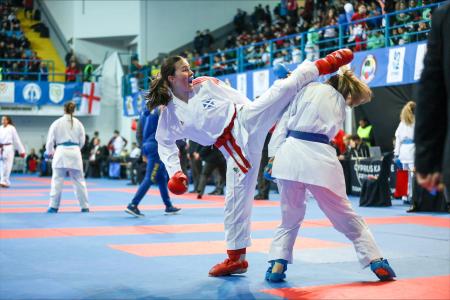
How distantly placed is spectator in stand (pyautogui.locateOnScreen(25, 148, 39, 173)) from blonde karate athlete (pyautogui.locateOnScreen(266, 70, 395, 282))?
26.2 meters

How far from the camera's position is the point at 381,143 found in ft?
57.8

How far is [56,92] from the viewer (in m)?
28.1

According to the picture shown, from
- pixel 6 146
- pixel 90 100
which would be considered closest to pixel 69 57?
pixel 90 100

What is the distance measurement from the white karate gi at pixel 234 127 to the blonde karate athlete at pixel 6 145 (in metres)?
13.4

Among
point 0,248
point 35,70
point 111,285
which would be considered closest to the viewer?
point 111,285

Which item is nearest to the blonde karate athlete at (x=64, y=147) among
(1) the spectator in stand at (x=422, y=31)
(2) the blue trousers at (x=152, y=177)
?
(2) the blue trousers at (x=152, y=177)

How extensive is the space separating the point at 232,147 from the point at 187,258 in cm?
141

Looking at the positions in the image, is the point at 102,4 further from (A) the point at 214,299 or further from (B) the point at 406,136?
(A) the point at 214,299

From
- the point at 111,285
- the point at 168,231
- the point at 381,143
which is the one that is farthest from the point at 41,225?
the point at 381,143

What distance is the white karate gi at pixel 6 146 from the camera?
1802 cm

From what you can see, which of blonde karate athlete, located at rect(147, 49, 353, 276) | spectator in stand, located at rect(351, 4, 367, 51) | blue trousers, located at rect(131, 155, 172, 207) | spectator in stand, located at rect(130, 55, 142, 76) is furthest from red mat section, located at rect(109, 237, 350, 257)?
spectator in stand, located at rect(130, 55, 142, 76)

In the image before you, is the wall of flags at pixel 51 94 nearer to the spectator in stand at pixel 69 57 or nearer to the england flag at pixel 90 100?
the england flag at pixel 90 100

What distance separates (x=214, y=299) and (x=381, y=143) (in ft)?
46.0

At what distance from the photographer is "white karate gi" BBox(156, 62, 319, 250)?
5.11 m
